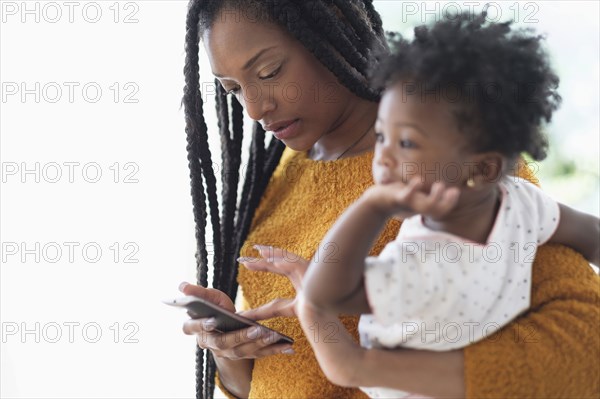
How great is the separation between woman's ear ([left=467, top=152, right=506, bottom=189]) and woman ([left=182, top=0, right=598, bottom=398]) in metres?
0.16

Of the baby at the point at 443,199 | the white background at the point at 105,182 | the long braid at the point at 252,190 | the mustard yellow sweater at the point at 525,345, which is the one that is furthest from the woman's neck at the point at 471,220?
the white background at the point at 105,182

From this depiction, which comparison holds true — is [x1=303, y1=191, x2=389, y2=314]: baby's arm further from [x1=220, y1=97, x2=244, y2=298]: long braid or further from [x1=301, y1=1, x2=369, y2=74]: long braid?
[x1=220, y1=97, x2=244, y2=298]: long braid

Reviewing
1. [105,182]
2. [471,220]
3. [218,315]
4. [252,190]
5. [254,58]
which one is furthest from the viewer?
[105,182]

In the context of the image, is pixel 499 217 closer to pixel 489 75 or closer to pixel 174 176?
pixel 489 75

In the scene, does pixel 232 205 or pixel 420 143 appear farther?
pixel 232 205

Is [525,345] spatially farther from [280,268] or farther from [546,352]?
[280,268]

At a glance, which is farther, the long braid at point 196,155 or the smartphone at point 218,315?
the long braid at point 196,155

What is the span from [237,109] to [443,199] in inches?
26.6

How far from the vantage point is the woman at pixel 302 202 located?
0.78 metres

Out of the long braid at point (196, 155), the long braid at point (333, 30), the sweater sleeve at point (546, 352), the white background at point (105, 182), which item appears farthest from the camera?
the white background at point (105, 182)

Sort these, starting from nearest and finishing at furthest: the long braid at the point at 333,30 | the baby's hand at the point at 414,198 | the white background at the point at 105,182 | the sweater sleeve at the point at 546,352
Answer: the baby's hand at the point at 414,198 < the sweater sleeve at the point at 546,352 < the long braid at the point at 333,30 < the white background at the point at 105,182

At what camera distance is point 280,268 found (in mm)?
817

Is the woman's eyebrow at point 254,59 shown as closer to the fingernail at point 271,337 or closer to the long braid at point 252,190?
the long braid at point 252,190

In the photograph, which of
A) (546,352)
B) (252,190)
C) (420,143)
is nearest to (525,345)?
(546,352)
